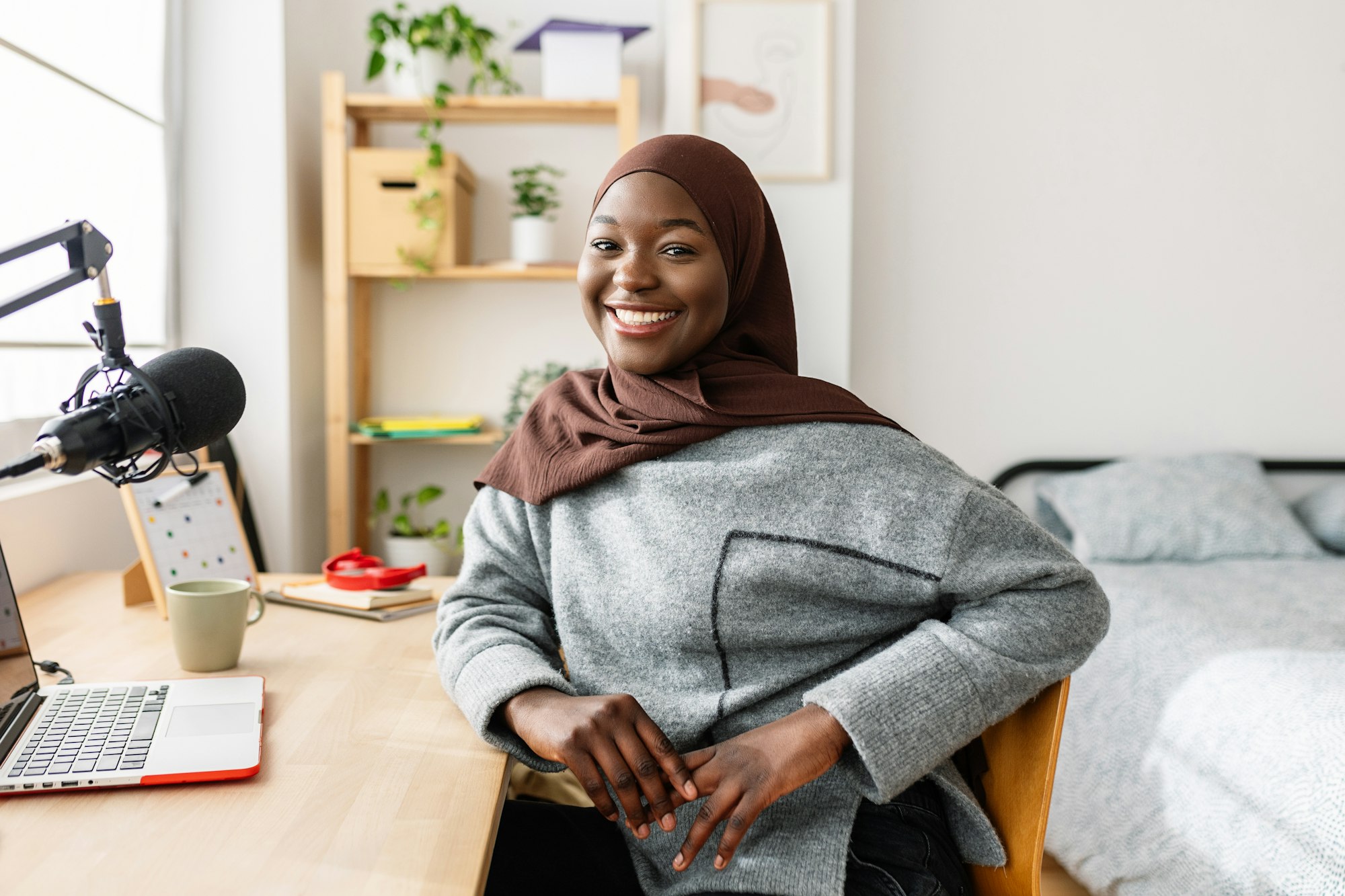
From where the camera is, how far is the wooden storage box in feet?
8.01

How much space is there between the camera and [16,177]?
66.7 inches

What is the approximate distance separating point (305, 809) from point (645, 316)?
58cm

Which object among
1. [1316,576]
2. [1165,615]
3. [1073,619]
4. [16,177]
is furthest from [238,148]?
[1316,576]

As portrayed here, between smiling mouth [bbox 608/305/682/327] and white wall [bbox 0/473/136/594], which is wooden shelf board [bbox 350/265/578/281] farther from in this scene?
smiling mouth [bbox 608/305/682/327]

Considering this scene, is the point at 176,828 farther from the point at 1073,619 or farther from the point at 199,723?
the point at 1073,619

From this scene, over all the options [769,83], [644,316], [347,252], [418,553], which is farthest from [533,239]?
[644,316]

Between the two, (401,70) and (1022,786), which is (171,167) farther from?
(1022,786)

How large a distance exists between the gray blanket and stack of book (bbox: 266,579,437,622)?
129 centimetres

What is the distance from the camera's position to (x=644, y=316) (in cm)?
111

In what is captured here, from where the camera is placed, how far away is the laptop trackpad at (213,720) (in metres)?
0.93

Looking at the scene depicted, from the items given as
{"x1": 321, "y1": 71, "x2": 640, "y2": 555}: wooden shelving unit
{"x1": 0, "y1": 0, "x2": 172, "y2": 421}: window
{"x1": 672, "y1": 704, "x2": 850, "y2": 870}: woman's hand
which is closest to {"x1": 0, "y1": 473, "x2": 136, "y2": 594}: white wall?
{"x1": 0, "y1": 0, "x2": 172, "y2": 421}: window

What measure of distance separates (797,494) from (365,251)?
1.75 metres

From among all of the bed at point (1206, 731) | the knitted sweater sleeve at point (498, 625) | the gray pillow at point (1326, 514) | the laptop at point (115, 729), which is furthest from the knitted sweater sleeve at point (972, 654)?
the gray pillow at point (1326, 514)

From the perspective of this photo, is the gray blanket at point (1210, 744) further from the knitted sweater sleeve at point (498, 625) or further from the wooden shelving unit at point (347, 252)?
the wooden shelving unit at point (347, 252)
